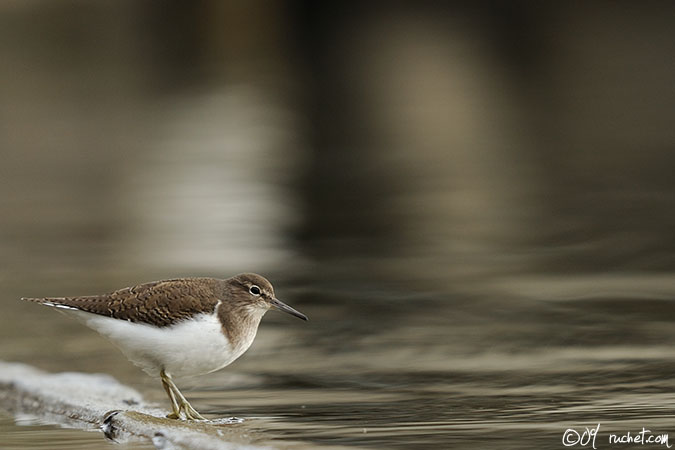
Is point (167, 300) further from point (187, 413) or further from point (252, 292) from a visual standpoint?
point (187, 413)

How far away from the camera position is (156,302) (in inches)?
253

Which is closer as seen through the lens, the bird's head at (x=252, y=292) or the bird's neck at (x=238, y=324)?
the bird's neck at (x=238, y=324)

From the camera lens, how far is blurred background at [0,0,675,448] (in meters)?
7.36

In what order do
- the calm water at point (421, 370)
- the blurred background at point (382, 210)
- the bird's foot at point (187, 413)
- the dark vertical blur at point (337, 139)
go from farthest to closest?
the dark vertical blur at point (337, 139) < the blurred background at point (382, 210) < the bird's foot at point (187, 413) < the calm water at point (421, 370)

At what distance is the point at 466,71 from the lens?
3125 cm

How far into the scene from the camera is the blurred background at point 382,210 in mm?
7359

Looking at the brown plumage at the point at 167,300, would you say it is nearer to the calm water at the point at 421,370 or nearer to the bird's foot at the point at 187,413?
the bird's foot at the point at 187,413

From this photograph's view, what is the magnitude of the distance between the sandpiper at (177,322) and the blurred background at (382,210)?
48cm

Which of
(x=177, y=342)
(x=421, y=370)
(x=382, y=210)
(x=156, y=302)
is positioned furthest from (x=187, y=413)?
(x=382, y=210)
